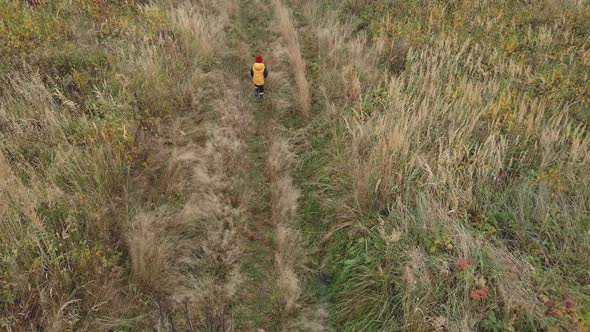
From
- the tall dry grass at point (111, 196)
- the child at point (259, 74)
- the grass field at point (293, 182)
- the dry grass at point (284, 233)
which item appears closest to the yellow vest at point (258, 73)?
the child at point (259, 74)

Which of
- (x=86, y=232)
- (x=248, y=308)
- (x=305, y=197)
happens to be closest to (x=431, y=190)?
(x=305, y=197)

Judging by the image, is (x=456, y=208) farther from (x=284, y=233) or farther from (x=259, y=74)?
(x=259, y=74)

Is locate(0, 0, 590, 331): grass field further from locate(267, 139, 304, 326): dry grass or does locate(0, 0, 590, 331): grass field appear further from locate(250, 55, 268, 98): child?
locate(250, 55, 268, 98): child

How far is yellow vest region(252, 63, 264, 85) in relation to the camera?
254 inches

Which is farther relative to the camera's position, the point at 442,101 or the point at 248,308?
the point at 442,101

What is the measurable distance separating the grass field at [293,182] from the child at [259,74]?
0.28 meters

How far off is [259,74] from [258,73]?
25 mm

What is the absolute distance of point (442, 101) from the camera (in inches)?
199

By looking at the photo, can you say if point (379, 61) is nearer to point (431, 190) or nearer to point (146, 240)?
point (431, 190)

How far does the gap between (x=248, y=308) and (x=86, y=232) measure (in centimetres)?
173

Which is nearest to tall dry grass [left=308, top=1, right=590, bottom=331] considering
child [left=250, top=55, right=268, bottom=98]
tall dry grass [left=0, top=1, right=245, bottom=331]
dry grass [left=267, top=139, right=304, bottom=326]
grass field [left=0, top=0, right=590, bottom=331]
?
grass field [left=0, top=0, right=590, bottom=331]

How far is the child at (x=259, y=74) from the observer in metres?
6.47

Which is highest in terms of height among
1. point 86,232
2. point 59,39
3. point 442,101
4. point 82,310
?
point 59,39

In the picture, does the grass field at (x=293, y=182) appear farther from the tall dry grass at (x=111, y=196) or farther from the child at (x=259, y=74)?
the child at (x=259, y=74)
